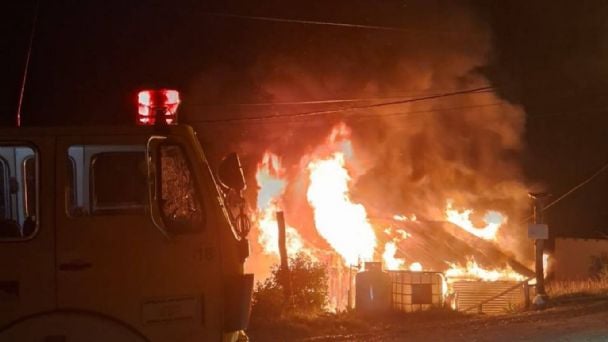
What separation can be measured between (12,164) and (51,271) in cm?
72

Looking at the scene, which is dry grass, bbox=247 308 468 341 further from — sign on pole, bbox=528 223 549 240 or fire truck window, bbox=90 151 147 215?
fire truck window, bbox=90 151 147 215

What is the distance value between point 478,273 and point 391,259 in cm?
328

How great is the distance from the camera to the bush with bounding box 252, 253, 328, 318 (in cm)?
1160

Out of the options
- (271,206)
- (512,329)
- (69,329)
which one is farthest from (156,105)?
(271,206)

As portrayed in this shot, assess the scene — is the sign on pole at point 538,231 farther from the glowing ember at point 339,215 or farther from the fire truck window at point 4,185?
the fire truck window at point 4,185

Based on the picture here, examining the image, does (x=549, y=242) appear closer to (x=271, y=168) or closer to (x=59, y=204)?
(x=271, y=168)

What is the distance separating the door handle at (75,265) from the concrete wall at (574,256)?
25604 millimetres

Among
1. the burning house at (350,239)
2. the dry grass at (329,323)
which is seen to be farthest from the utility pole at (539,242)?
the burning house at (350,239)

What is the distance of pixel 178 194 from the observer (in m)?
4.32

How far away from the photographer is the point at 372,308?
518 inches

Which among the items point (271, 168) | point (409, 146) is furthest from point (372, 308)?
point (409, 146)

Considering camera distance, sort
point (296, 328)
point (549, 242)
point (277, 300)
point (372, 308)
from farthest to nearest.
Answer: point (549, 242) < point (372, 308) < point (277, 300) < point (296, 328)

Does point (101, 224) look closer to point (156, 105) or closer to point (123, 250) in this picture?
point (123, 250)

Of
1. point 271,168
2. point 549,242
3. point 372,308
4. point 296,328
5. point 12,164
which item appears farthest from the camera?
point 549,242
